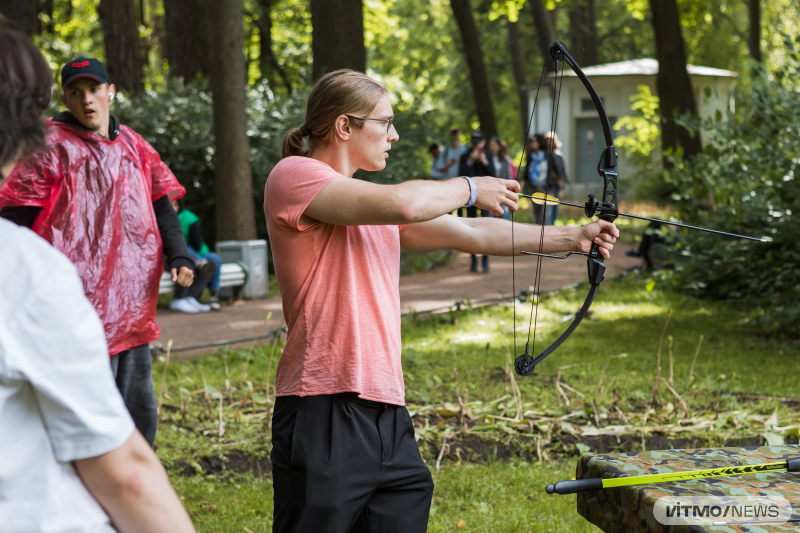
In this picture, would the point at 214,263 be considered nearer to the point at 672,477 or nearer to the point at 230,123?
the point at 230,123

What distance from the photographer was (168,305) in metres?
9.31

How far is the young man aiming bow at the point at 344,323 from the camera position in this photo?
2025 millimetres

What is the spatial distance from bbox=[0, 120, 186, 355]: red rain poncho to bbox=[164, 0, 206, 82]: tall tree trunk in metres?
10.6

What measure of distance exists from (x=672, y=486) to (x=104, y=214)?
8.03 feet

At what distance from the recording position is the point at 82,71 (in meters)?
3.22

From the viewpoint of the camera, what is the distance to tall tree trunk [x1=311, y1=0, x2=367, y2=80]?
9.70m

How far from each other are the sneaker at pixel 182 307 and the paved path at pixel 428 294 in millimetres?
97

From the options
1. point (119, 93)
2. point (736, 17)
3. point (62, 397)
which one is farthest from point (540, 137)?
point (736, 17)

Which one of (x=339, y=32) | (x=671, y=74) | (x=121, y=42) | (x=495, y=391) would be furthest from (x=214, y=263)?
(x=671, y=74)

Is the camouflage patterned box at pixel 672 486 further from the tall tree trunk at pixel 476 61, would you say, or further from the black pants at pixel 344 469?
the tall tree trunk at pixel 476 61

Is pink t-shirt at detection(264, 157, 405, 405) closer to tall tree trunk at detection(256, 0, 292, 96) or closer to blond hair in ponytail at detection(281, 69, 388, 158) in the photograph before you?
blond hair in ponytail at detection(281, 69, 388, 158)

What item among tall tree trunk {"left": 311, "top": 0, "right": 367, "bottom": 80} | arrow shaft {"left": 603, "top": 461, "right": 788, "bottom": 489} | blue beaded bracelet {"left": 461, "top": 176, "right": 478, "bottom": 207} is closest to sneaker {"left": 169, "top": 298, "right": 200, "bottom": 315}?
tall tree trunk {"left": 311, "top": 0, "right": 367, "bottom": 80}

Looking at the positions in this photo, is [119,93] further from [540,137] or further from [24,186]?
[24,186]

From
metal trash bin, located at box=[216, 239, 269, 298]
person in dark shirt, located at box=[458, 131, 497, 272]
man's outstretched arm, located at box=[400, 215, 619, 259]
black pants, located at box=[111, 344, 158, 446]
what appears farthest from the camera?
person in dark shirt, located at box=[458, 131, 497, 272]
